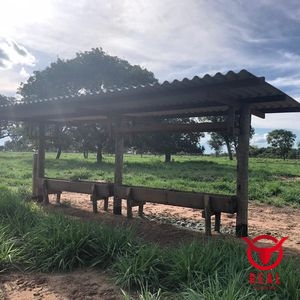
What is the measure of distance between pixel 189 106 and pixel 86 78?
22.9m

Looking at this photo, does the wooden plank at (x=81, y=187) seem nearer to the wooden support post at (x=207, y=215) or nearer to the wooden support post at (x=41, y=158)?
the wooden support post at (x=41, y=158)

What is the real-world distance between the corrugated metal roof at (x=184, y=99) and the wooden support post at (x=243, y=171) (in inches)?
11.3

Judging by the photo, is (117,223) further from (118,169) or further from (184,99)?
(184,99)

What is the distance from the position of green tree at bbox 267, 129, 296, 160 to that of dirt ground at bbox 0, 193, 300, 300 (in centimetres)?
7191

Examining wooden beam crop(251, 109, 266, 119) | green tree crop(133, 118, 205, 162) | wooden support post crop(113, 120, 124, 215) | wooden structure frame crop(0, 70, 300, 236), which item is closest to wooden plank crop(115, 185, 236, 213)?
wooden structure frame crop(0, 70, 300, 236)

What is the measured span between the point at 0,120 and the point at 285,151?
2915 inches

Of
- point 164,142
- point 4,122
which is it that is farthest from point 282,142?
point 4,122

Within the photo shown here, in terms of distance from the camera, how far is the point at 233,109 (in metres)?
6.99

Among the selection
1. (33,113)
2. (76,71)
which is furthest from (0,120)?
(76,71)

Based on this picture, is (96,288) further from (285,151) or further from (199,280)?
(285,151)

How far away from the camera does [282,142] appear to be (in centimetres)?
8050

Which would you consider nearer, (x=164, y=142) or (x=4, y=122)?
(x=4, y=122)

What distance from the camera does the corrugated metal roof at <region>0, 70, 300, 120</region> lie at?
18.4ft

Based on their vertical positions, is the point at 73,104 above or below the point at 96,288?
above
